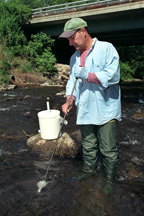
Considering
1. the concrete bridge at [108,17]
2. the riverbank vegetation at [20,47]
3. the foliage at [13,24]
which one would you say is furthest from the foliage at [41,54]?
the concrete bridge at [108,17]

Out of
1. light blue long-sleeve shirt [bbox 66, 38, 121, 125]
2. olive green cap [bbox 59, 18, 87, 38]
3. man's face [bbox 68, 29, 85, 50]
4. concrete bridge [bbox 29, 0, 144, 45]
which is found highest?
concrete bridge [bbox 29, 0, 144, 45]

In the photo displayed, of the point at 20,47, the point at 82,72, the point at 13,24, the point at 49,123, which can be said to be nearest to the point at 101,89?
the point at 82,72

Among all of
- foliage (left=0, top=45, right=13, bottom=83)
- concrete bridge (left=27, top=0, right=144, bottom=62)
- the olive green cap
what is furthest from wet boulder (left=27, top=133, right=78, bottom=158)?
concrete bridge (left=27, top=0, right=144, bottom=62)

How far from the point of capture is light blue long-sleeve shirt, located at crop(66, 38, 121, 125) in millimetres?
2645

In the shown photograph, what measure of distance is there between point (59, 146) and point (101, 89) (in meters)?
1.96

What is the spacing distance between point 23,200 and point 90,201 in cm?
102

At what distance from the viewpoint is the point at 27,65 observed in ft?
58.4

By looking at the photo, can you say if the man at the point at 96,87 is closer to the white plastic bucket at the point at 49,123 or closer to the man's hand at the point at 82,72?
the man's hand at the point at 82,72

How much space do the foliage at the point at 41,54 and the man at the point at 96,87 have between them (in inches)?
658

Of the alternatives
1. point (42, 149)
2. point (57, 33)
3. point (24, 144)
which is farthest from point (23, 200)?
point (57, 33)

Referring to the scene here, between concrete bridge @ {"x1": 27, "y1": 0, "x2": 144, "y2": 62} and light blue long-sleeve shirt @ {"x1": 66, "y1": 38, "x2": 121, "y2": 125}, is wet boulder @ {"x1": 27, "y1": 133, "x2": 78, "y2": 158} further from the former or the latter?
concrete bridge @ {"x1": 27, "y1": 0, "x2": 144, "y2": 62}

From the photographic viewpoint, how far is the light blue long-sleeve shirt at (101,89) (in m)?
2.64

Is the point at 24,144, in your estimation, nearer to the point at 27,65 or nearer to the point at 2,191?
the point at 2,191

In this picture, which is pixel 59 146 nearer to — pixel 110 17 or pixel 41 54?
pixel 110 17
